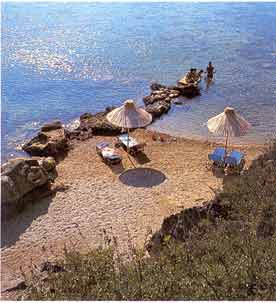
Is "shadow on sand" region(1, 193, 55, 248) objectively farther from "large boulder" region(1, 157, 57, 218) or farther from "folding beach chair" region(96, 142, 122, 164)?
"folding beach chair" region(96, 142, 122, 164)

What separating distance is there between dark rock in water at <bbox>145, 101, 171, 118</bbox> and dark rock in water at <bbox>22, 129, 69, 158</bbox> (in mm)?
4365

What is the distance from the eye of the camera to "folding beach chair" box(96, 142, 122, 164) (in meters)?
14.2

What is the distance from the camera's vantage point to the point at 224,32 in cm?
3322

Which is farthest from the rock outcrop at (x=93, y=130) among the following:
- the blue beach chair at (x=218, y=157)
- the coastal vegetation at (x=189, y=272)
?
the coastal vegetation at (x=189, y=272)

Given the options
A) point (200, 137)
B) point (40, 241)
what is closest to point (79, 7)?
point (200, 137)

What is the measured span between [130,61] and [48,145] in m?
13.3

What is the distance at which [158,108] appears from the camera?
2019 cm

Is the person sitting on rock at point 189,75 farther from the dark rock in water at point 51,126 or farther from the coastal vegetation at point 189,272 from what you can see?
the coastal vegetation at point 189,272

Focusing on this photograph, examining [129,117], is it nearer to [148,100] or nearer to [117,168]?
[117,168]

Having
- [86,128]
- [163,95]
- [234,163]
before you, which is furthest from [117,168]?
[163,95]

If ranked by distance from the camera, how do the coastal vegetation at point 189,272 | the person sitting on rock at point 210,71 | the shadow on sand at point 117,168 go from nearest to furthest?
the coastal vegetation at point 189,272 < the shadow on sand at point 117,168 < the person sitting on rock at point 210,71

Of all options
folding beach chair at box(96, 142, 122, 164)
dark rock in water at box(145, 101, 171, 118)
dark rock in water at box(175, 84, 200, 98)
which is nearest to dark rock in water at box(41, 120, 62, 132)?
folding beach chair at box(96, 142, 122, 164)

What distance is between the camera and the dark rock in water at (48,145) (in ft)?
51.1

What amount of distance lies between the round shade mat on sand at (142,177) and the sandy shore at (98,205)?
0.15 metres
